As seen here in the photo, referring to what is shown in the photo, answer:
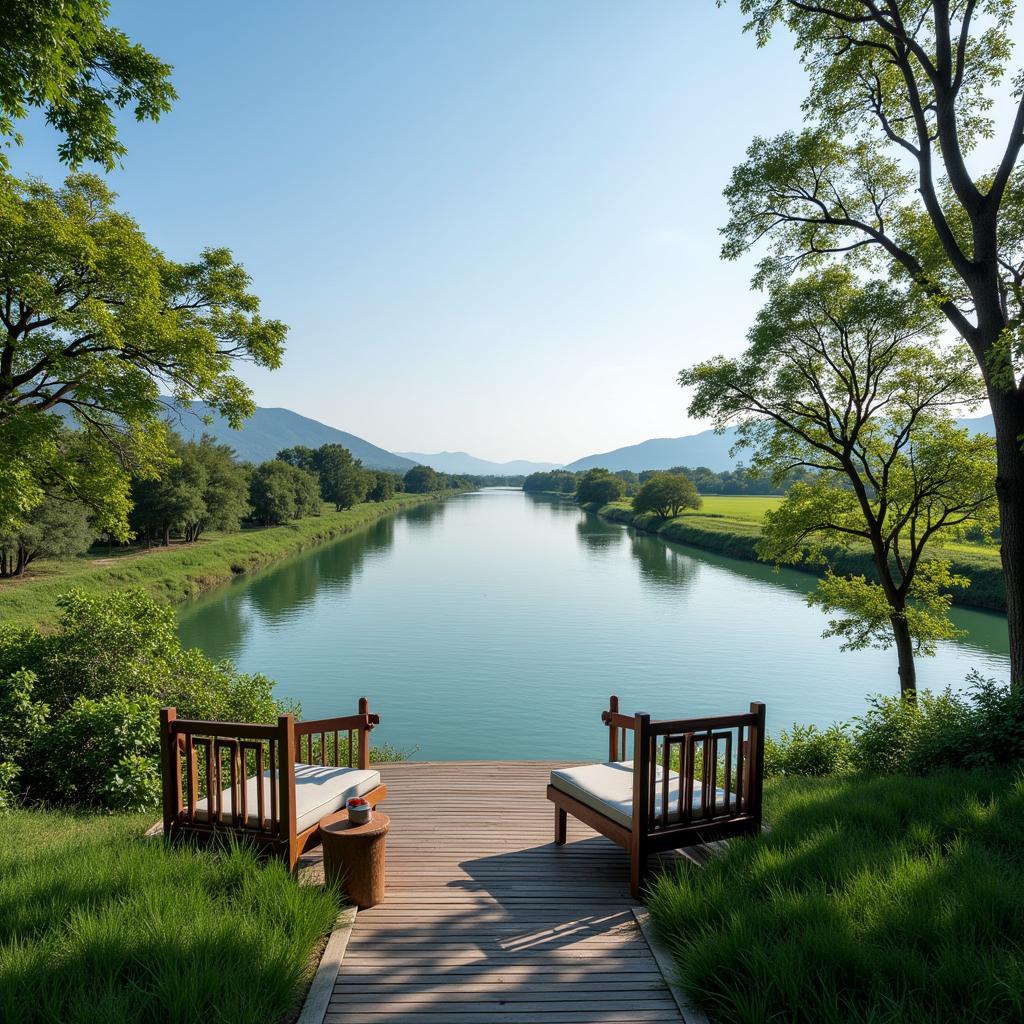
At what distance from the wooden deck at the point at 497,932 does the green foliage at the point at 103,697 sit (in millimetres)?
2616

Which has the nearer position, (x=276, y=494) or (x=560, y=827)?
(x=560, y=827)

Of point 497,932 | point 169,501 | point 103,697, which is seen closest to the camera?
point 497,932

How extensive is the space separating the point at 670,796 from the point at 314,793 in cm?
252

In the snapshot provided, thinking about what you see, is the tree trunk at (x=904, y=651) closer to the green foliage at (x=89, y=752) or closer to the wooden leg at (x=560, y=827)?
the wooden leg at (x=560, y=827)

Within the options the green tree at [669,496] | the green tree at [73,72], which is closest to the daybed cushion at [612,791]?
the green tree at [73,72]

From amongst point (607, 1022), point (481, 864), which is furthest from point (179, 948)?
point (481, 864)

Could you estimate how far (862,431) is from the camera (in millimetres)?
12547

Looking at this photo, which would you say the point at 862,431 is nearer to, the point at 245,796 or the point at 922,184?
the point at 922,184

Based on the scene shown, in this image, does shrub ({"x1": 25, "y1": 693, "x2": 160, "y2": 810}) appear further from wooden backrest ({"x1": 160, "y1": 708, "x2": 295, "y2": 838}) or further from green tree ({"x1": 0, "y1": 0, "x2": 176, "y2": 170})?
green tree ({"x1": 0, "y1": 0, "x2": 176, "y2": 170})

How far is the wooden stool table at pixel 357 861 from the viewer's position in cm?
399

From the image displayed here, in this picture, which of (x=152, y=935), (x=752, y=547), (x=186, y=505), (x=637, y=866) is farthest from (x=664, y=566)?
(x=152, y=935)

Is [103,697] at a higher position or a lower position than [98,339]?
lower

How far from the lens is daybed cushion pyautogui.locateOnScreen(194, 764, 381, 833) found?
4.33 metres

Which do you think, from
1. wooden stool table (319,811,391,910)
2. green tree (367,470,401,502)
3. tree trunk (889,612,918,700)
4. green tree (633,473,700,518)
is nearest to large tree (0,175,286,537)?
wooden stool table (319,811,391,910)
